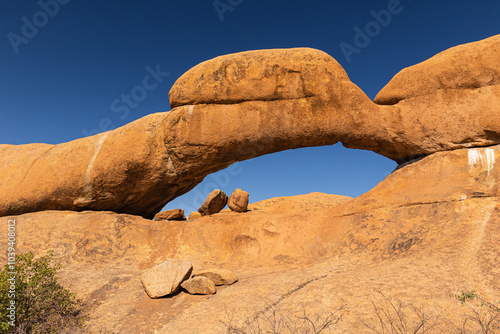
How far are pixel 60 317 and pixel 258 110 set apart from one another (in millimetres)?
6557

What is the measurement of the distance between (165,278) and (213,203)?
25.6 ft

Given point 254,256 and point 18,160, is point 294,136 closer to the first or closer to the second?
point 254,256

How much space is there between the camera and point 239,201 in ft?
47.9

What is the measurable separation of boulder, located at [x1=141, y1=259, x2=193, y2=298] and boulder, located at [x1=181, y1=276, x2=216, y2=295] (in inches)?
8.4

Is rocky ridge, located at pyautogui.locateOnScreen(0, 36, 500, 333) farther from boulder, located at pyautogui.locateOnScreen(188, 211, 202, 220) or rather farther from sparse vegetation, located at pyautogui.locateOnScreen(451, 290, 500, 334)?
boulder, located at pyautogui.locateOnScreen(188, 211, 202, 220)

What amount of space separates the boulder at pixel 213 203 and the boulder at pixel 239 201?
0.41 meters

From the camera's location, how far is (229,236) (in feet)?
30.5

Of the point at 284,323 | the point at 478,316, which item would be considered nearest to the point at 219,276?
the point at 284,323

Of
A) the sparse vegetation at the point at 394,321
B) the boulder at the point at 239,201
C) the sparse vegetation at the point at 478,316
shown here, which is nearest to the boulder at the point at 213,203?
the boulder at the point at 239,201

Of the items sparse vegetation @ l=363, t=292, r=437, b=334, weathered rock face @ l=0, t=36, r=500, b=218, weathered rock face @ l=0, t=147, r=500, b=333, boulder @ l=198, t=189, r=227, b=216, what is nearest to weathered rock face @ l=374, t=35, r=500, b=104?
weathered rock face @ l=0, t=36, r=500, b=218

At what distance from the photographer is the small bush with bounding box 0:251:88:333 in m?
5.12

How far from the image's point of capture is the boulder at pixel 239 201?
1455cm

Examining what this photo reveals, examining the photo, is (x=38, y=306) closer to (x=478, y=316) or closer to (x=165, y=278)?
(x=165, y=278)

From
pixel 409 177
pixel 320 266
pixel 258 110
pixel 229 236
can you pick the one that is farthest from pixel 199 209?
pixel 409 177
